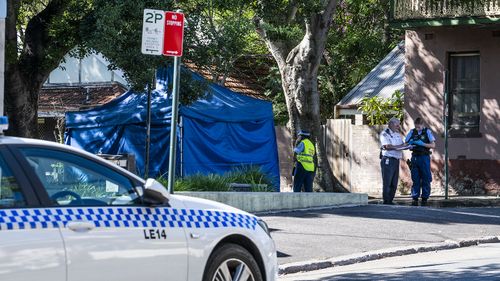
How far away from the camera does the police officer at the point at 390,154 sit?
19.1 meters

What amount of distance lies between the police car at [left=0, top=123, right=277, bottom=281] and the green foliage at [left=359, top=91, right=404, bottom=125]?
2027cm

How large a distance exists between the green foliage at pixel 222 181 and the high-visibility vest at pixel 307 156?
80 centimetres

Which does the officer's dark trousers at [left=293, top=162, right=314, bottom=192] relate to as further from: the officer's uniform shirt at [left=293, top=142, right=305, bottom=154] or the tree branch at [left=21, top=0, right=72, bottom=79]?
the tree branch at [left=21, top=0, right=72, bottom=79]

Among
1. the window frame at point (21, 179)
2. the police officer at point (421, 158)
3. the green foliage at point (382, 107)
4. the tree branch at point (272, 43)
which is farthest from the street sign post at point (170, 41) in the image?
the green foliage at point (382, 107)

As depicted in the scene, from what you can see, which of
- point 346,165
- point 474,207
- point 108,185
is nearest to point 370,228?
point 474,207

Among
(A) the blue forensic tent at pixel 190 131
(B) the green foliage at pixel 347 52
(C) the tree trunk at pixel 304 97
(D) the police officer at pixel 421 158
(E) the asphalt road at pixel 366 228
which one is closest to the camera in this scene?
(E) the asphalt road at pixel 366 228

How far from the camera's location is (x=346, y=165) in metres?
26.9

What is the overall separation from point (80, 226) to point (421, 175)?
1389 cm

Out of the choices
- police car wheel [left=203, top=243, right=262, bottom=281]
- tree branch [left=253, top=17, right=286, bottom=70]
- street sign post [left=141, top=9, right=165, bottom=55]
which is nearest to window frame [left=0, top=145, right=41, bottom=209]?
police car wheel [left=203, top=243, right=262, bottom=281]

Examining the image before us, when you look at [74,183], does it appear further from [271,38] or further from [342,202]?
[271,38]

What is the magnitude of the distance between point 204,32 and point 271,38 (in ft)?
16.4

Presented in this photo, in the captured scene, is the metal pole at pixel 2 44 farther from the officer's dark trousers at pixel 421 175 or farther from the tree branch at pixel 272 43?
the tree branch at pixel 272 43

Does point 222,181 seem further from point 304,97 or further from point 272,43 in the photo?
point 272,43

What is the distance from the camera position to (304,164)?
63.2 ft
